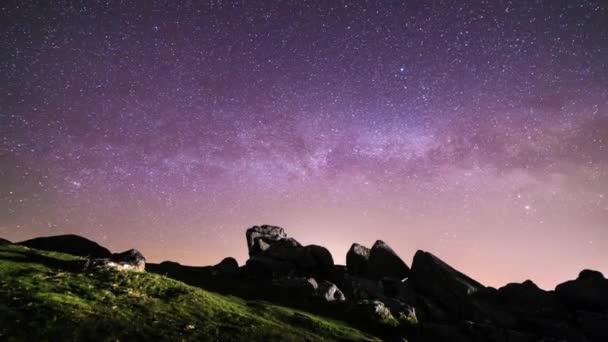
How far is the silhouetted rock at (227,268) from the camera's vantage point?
1972 inches

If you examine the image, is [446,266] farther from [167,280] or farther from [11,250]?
[11,250]

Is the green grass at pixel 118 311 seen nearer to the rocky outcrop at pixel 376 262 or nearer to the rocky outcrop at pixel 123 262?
the rocky outcrop at pixel 123 262

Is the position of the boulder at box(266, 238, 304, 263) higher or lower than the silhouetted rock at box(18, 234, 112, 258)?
higher

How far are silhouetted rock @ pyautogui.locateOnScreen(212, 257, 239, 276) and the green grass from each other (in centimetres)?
1871

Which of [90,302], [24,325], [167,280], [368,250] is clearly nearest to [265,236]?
[368,250]

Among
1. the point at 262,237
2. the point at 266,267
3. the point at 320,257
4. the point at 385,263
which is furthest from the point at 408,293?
the point at 262,237

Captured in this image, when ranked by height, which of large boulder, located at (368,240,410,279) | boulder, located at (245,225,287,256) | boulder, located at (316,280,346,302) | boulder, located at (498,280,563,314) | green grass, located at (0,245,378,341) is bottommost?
green grass, located at (0,245,378,341)

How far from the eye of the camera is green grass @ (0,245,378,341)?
17.4 m

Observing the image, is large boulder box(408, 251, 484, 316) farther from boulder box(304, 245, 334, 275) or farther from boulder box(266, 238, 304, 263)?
boulder box(266, 238, 304, 263)

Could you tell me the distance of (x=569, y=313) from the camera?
46.8 metres

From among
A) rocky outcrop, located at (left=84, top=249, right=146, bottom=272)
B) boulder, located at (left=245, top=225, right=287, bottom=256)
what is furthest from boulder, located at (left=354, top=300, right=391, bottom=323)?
boulder, located at (left=245, top=225, right=287, bottom=256)

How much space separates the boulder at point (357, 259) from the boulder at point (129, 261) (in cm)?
3270

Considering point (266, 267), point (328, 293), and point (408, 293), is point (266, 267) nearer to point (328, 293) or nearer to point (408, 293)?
point (328, 293)

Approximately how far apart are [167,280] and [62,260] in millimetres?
8079
